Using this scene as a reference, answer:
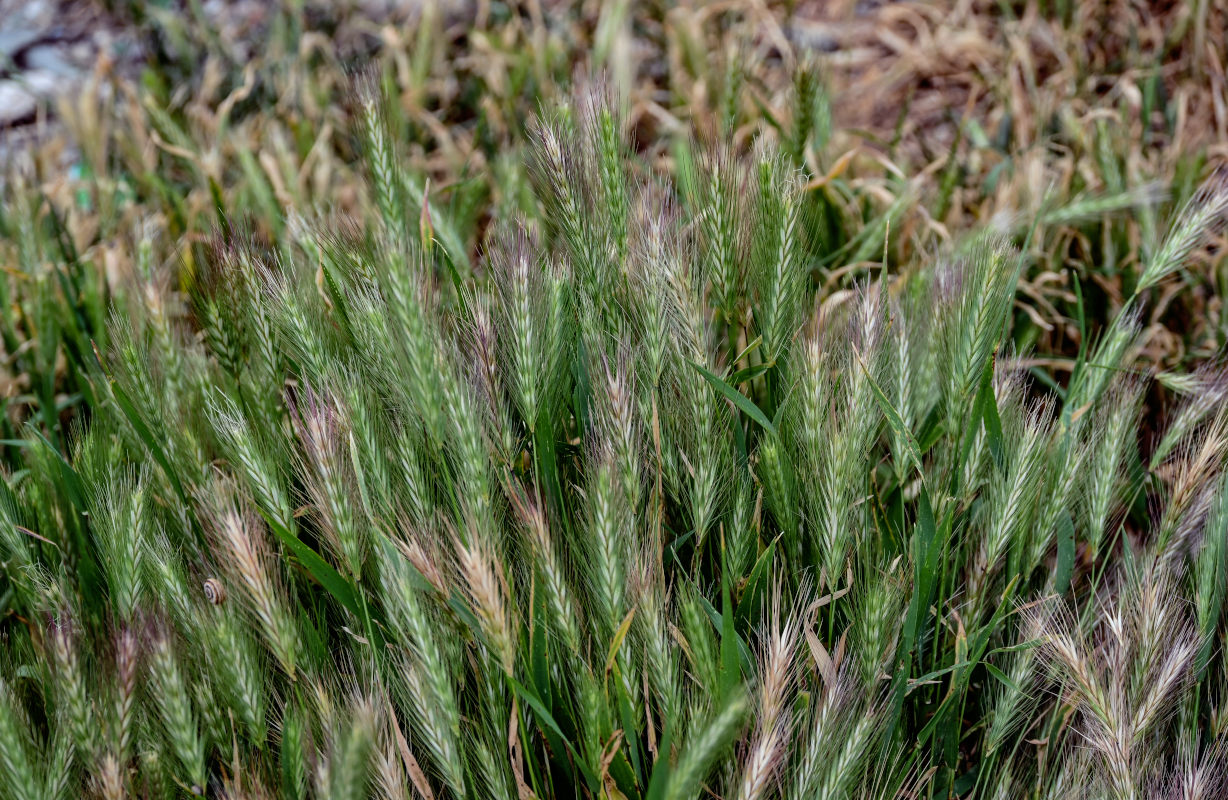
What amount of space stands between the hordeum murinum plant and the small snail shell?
0.02 meters

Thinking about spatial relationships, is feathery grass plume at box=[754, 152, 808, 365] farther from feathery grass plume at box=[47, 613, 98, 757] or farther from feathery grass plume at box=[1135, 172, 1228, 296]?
feathery grass plume at box=[47, 613, 98, 757]

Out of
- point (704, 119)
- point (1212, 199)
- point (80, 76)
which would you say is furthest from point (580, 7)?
point (1212, 199)

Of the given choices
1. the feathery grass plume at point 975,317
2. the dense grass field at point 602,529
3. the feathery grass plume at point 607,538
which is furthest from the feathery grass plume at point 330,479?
the feathery grass plume at point 975,317

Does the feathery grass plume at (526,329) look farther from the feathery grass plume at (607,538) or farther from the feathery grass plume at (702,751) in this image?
the feathery grass plume at (702,751)

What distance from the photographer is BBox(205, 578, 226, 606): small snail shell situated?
110 centimetres

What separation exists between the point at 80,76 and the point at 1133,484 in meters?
3.01

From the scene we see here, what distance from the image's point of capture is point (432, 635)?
1.04 meters

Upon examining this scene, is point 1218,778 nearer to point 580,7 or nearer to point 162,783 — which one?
point 162,783

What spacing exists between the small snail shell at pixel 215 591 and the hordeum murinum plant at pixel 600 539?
0.08ft

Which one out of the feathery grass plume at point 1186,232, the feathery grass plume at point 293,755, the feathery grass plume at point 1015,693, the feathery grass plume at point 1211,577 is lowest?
the feathery grass plume at point 1015,693

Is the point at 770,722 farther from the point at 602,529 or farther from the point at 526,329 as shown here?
the point at 526,329

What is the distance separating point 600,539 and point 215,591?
17.3 inches

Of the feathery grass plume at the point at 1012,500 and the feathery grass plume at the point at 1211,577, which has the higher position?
the feathery grass plume at the point at 1012,500

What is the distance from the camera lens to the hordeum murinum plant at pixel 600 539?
1027mm
